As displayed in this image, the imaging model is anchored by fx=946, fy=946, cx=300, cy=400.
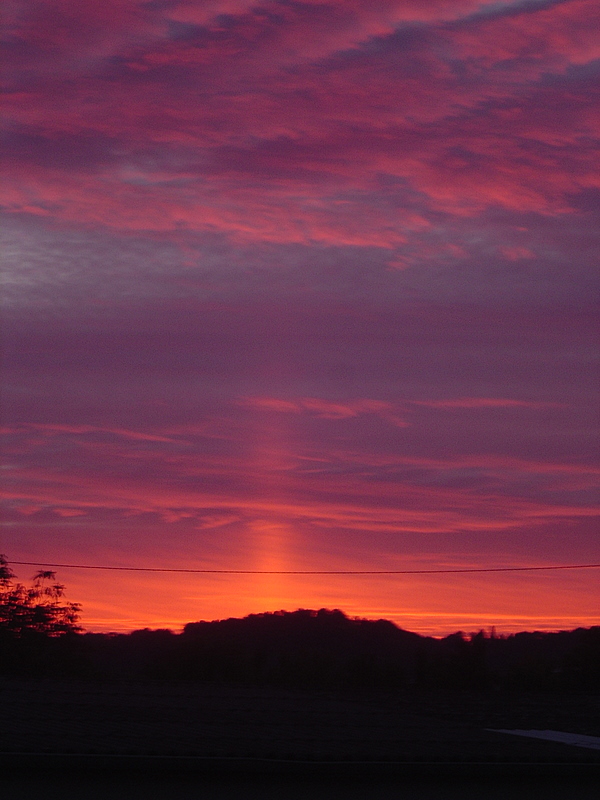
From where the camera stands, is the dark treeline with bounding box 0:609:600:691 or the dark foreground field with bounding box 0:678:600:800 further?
the dark treeline with bounding box 0:609:600:691

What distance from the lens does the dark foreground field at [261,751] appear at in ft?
50.0

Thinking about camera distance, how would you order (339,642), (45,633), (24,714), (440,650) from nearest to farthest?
1. (24,714)
2. (440,650)
3. (339,642)
4. (45,633)

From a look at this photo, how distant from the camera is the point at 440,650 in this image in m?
67.3

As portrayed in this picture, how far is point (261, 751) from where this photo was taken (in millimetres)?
16375

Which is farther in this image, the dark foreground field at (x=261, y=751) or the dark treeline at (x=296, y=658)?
the dark treeline at (x=296, y=658)

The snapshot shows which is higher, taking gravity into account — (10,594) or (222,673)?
(10,594)

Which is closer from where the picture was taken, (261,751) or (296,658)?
(261,751)

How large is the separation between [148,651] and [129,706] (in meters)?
58.3

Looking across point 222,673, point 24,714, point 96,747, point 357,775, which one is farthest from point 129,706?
point 222,673

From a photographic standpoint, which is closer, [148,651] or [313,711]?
[313,711]

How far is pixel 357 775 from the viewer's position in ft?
52.0

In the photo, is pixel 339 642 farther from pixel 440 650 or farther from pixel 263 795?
pixel 263 795

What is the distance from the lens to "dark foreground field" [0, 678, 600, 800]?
1523 centimetres

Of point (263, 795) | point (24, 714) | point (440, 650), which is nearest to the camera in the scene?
point (263, 795)
